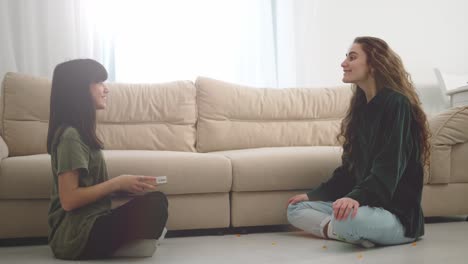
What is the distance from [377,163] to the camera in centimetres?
190

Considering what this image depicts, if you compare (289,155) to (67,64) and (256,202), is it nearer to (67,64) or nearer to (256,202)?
(256,202)

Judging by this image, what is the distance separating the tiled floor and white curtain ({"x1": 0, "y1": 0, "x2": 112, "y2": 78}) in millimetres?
1639

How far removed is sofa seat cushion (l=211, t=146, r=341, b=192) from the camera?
7.66 feet

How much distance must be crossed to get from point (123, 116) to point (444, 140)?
1760 mm

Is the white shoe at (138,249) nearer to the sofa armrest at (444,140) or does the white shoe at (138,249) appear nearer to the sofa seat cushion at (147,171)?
the sofa seat cushion at (147,171)

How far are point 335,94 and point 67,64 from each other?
6.17 ft

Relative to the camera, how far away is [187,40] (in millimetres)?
3609

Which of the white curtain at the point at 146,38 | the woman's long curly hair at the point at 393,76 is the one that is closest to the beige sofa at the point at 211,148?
the woman's long curly hair at the point at 393,76

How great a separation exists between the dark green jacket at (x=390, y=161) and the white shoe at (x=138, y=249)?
78 cm

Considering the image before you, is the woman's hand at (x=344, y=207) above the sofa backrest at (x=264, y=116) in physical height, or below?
below

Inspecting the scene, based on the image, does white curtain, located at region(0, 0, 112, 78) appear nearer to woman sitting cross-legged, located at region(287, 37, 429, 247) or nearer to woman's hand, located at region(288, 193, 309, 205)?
woman's hand, located at region(288, 193, 309, 205)

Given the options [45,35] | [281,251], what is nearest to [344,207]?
[281,251]

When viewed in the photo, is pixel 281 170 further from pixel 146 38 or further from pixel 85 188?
pixel 146 38

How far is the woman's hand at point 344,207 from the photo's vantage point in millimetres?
1817
